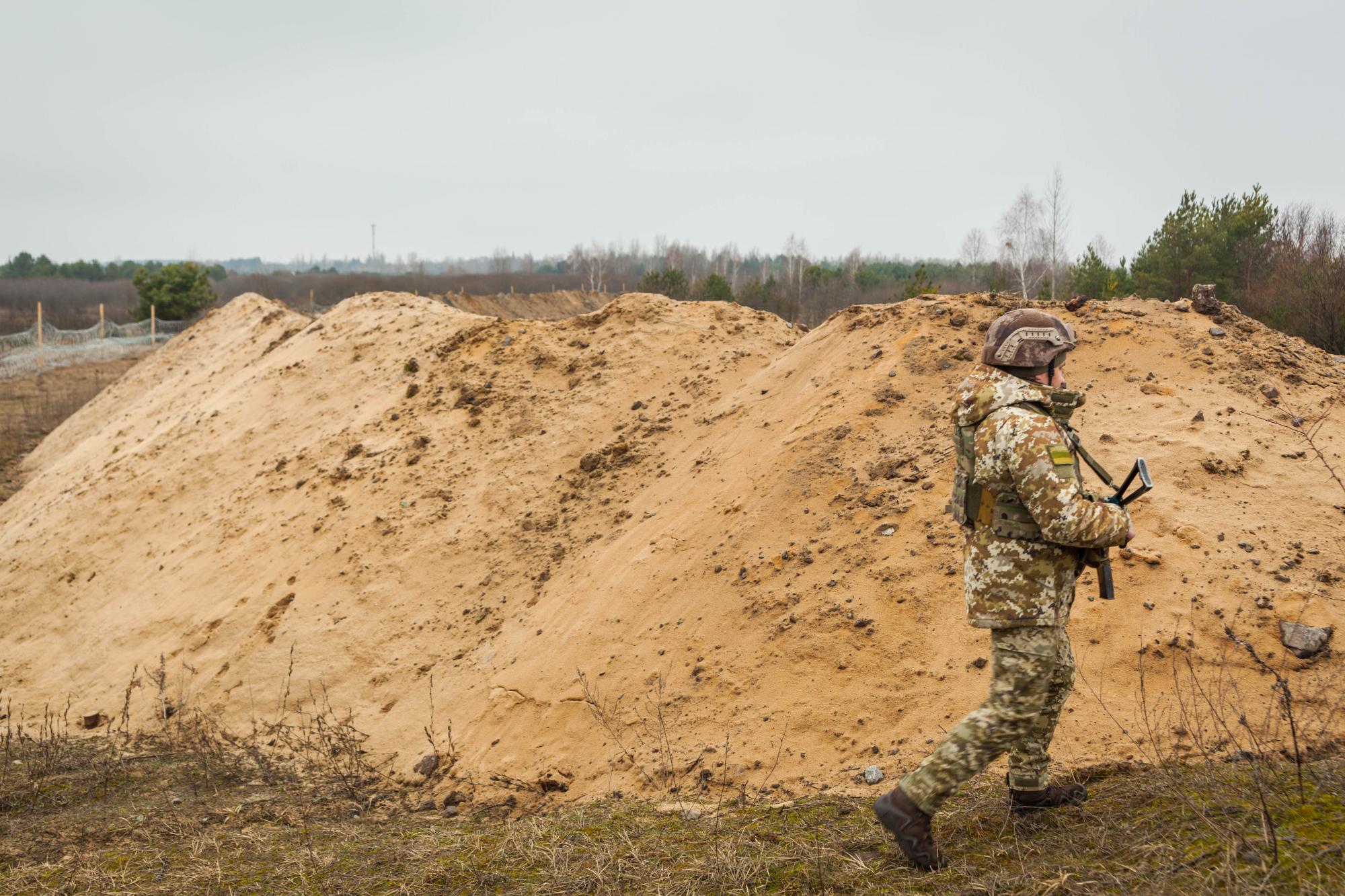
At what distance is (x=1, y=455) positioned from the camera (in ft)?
60.9

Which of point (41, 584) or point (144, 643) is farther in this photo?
point (41, 584)

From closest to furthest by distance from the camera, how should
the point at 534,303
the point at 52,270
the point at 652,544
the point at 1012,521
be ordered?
the point at 1012,521
the point at 652,544
the point at 534,303
the point at 52,270

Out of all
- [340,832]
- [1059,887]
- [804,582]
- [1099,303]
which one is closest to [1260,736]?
[1059,887]

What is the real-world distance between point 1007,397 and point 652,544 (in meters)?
3.85

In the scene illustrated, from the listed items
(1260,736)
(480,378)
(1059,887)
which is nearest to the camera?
(1059,887)

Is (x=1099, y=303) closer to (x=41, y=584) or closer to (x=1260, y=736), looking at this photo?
(x=1260, y=736)

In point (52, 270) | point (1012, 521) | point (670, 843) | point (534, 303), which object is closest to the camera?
point (1012, 521)

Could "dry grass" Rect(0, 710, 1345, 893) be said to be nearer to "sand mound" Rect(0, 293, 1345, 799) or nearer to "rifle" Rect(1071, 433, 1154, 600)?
"sand mound" Rect(0, 293, 1345, 799)

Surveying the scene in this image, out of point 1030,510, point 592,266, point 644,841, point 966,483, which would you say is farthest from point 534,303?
point 1030,510

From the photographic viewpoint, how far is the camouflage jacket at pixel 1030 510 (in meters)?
2.98

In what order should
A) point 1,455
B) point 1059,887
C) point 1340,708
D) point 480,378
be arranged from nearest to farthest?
point 1059,887
point 1340,708
point 480,378
point 1,455

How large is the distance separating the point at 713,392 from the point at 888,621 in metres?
4.09

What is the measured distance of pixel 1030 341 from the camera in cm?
321

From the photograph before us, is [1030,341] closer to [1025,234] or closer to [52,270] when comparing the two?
[1025,234]
